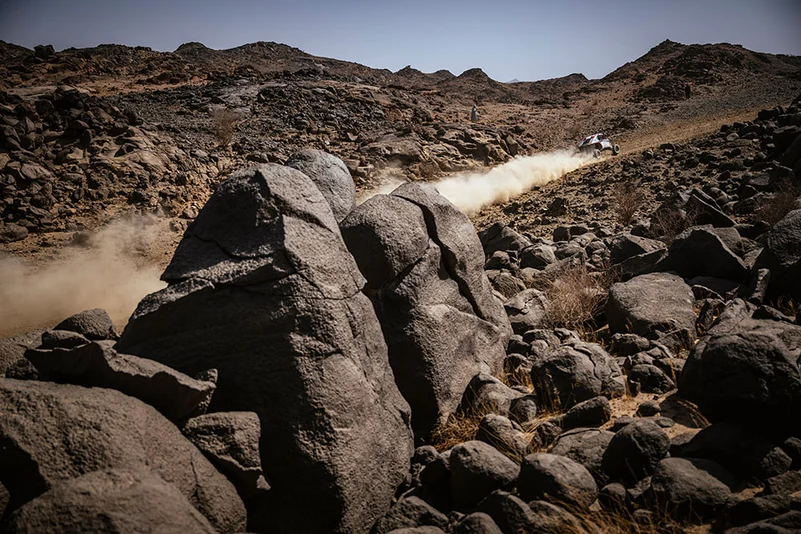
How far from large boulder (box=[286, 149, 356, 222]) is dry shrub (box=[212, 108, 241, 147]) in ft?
42.8

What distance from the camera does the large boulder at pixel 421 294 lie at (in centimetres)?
444

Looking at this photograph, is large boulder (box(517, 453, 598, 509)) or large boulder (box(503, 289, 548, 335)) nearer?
large boulder (box(517, 453, 598, 509))

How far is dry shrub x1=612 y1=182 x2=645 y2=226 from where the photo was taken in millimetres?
12078

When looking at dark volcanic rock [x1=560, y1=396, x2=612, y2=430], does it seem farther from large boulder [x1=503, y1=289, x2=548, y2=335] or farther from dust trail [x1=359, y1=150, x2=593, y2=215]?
dust trail [x1=359, y1=150, x2=593, y2=215]

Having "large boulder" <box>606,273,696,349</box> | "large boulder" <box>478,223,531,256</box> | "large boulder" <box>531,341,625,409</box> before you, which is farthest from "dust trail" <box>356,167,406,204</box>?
"large boulder" <box>531,341,625,409</box>

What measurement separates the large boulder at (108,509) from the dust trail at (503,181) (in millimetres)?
14037

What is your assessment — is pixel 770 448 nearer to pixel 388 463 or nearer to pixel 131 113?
pixel 388 463

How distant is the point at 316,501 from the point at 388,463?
58 cm

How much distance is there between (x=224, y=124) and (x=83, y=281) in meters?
9.82

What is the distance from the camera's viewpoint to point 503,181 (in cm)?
1820

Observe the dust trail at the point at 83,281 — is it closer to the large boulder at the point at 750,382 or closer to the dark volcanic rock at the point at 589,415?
the dark volcanic rock at the point at 589,415

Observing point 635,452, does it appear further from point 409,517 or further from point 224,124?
point 224,124

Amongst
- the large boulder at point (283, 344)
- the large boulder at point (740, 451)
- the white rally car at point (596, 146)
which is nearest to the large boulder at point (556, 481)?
the large boulder at point (740, 451)

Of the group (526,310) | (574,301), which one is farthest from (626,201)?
(526,310)
